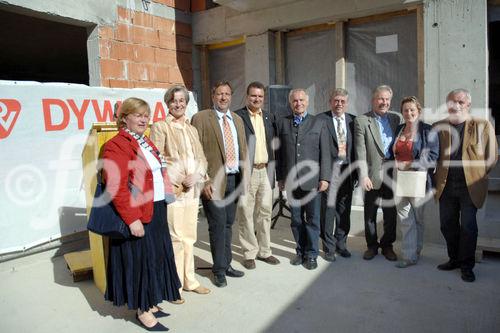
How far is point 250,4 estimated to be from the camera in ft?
18.2

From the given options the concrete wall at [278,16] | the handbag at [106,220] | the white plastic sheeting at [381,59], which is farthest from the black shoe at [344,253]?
the concrete wall at [278,16]

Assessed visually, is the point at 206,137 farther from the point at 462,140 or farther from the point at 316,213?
the point at 462,140

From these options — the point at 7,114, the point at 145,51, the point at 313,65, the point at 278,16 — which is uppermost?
the point at 278,16

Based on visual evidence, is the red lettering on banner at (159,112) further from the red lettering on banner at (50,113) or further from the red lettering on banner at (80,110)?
the red lettering on banner at (50,113)

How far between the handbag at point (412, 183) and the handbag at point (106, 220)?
2.48 metres

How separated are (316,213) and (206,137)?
1.32 m

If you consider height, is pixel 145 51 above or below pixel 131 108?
above

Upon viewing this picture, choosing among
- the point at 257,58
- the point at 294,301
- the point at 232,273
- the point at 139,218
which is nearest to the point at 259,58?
the point at 257,58

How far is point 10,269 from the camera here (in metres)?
4.07

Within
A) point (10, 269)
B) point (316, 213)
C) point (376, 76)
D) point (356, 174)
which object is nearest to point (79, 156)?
point (10, 269)

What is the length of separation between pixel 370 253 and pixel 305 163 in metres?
1.20

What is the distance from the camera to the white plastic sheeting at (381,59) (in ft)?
16.4

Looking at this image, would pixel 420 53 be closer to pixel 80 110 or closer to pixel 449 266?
pixel 449 266

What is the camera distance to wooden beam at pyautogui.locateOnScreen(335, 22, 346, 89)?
17.6 feet
